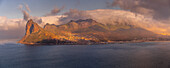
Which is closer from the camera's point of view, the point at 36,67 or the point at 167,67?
the point at 167,67

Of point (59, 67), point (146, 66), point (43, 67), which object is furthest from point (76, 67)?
point (146, 66)

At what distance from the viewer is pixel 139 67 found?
3460 inches

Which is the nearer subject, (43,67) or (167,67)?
(167,67)

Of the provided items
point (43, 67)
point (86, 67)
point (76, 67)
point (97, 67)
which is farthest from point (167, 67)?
point (43, 67)

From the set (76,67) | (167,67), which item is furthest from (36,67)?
(167,67)

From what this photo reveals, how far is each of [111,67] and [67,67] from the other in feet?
100

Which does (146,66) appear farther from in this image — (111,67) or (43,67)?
(43,67)

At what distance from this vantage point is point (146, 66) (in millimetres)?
90312

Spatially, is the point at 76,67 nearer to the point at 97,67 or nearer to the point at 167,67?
the point at 97,67

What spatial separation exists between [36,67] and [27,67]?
21.7 feet

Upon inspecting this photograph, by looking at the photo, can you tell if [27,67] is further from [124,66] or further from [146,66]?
[146,66]

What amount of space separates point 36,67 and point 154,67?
266 feet

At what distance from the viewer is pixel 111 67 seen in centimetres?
8956

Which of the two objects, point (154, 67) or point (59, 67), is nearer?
point (154, 67)
